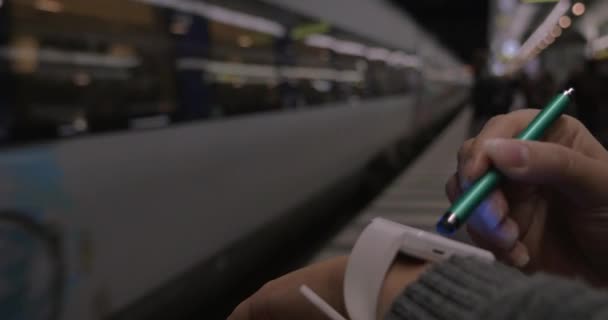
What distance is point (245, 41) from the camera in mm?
4297

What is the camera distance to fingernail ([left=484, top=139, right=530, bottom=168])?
580 millimetres

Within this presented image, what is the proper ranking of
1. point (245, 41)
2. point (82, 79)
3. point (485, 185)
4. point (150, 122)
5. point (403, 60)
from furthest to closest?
point (403, 60), point (245, 41), point (150, 122), point (82, 79), point (485, 185)

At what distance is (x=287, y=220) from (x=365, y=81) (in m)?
3.71

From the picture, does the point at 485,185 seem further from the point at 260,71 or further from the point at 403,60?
the point at 403,60

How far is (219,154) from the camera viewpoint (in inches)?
148

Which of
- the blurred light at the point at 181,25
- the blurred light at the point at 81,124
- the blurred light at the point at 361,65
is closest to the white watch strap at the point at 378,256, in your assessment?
the blurred light at the point at 81,124

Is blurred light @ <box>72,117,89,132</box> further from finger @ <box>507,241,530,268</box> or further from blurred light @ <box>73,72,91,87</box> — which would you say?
finger @ <box>507,241,530,268</box>

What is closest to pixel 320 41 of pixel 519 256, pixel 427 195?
pixel 427 195

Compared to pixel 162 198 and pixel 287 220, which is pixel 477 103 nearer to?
pixel 162 198

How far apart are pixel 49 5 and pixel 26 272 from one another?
1.08 m

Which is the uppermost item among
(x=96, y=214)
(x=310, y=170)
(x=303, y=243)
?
(x=96, y=214)

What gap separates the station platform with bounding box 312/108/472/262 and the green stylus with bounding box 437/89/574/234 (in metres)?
0.06

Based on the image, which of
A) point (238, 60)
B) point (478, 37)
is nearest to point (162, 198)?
point (238, 60)

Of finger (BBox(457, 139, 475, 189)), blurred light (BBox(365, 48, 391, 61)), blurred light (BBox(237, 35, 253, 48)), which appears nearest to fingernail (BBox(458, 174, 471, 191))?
finger (BBox(457, 139, 475, 189))
